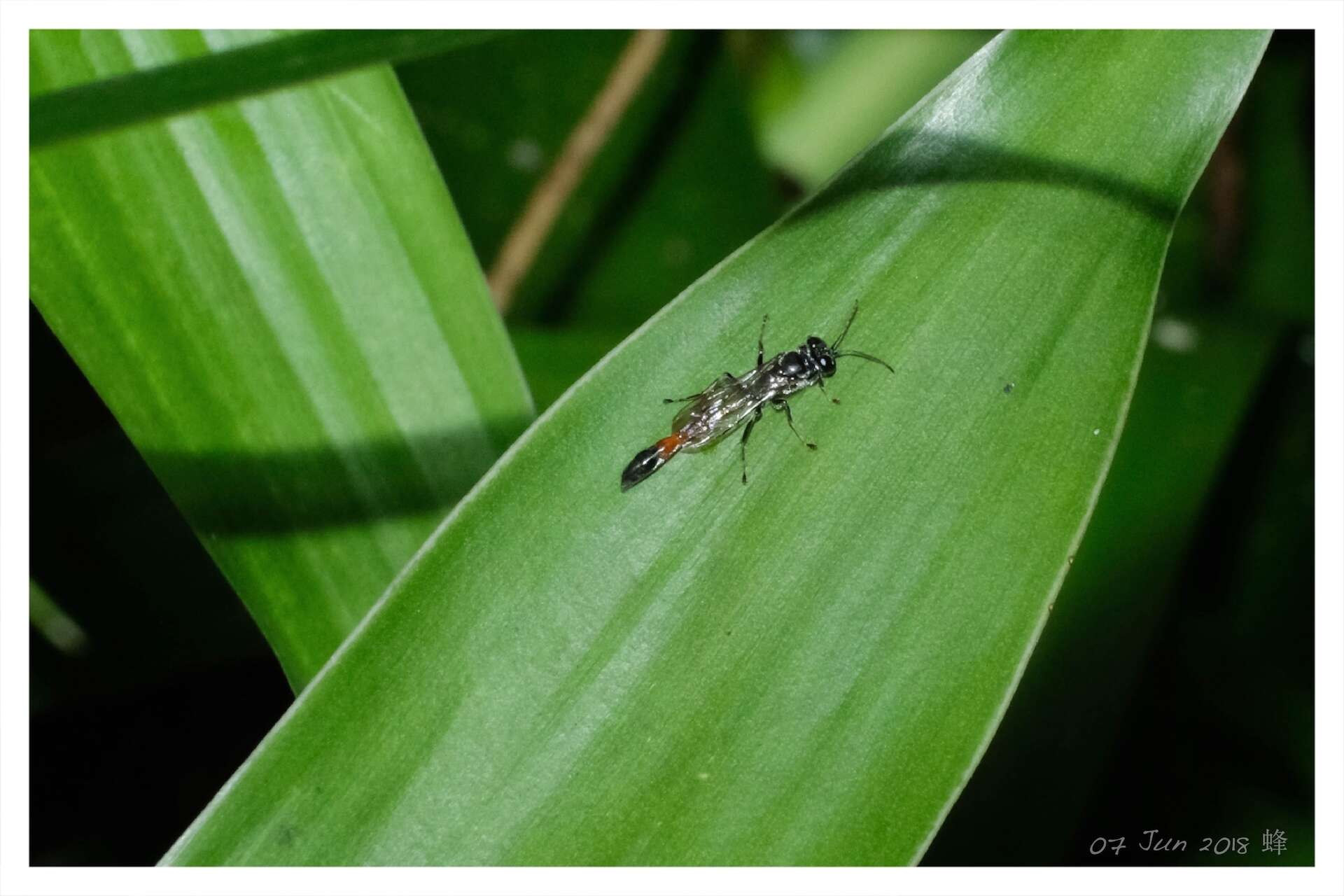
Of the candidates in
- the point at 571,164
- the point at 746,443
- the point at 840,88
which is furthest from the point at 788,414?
the point at 840,88

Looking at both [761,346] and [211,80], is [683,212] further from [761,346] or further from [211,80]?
[211,80]

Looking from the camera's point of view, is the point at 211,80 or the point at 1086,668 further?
the point at 1086,668

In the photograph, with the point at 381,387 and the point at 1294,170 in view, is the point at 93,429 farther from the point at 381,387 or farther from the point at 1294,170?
the point at 1294,170

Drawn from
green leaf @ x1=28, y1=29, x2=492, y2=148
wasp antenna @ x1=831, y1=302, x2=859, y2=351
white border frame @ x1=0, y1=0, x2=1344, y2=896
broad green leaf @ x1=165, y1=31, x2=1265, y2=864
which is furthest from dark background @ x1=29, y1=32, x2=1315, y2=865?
green leaf @ x1=28, y1=29, x2=492, y2=148

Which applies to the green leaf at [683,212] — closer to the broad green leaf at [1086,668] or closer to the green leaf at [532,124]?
the green leaf at [532,124]
